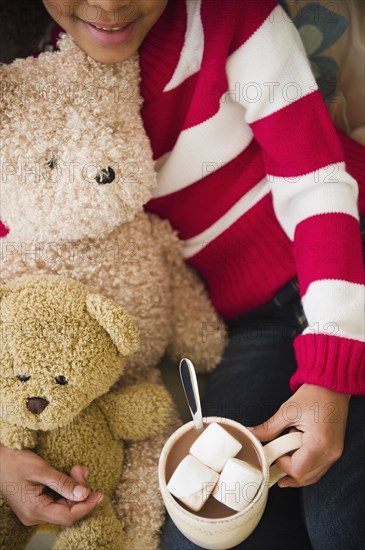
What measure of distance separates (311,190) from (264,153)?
3.4 inches

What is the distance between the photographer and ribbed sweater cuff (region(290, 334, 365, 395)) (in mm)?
621

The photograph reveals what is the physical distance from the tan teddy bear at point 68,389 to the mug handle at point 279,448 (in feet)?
0.46

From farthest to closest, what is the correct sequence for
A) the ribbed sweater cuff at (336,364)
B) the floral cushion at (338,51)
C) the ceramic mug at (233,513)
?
1. the floral cushion at (338,51)
2. the ribbed sweater cuff at (336,364)
3. the ceramic mug at (233,513)

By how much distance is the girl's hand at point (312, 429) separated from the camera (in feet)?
1.93

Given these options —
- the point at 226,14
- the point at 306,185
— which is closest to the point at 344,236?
the point at 306,185

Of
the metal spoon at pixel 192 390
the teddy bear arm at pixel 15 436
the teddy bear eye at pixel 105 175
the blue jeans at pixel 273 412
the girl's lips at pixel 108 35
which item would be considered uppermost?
the girl's lips at pixel 108 35

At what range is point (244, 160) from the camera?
735 mm

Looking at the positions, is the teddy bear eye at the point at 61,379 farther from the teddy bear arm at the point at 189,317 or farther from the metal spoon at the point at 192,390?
the teddy bear arm at the point at 189,317

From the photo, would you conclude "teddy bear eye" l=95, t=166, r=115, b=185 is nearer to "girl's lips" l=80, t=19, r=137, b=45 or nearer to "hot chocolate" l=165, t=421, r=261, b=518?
"girl's lips" l=80, t=19, r=137, b=45

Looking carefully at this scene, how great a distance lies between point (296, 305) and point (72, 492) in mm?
405

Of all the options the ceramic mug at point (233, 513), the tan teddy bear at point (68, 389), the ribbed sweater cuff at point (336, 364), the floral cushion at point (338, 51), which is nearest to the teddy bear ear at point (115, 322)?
the tan teddy bear at point (68, 389)

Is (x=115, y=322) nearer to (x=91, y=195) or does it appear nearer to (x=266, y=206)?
(x=91, y=195)

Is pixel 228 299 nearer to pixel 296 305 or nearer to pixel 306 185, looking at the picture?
pixel 296 305

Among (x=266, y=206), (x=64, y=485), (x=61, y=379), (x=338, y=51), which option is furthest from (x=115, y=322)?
(x=338, y=51)
